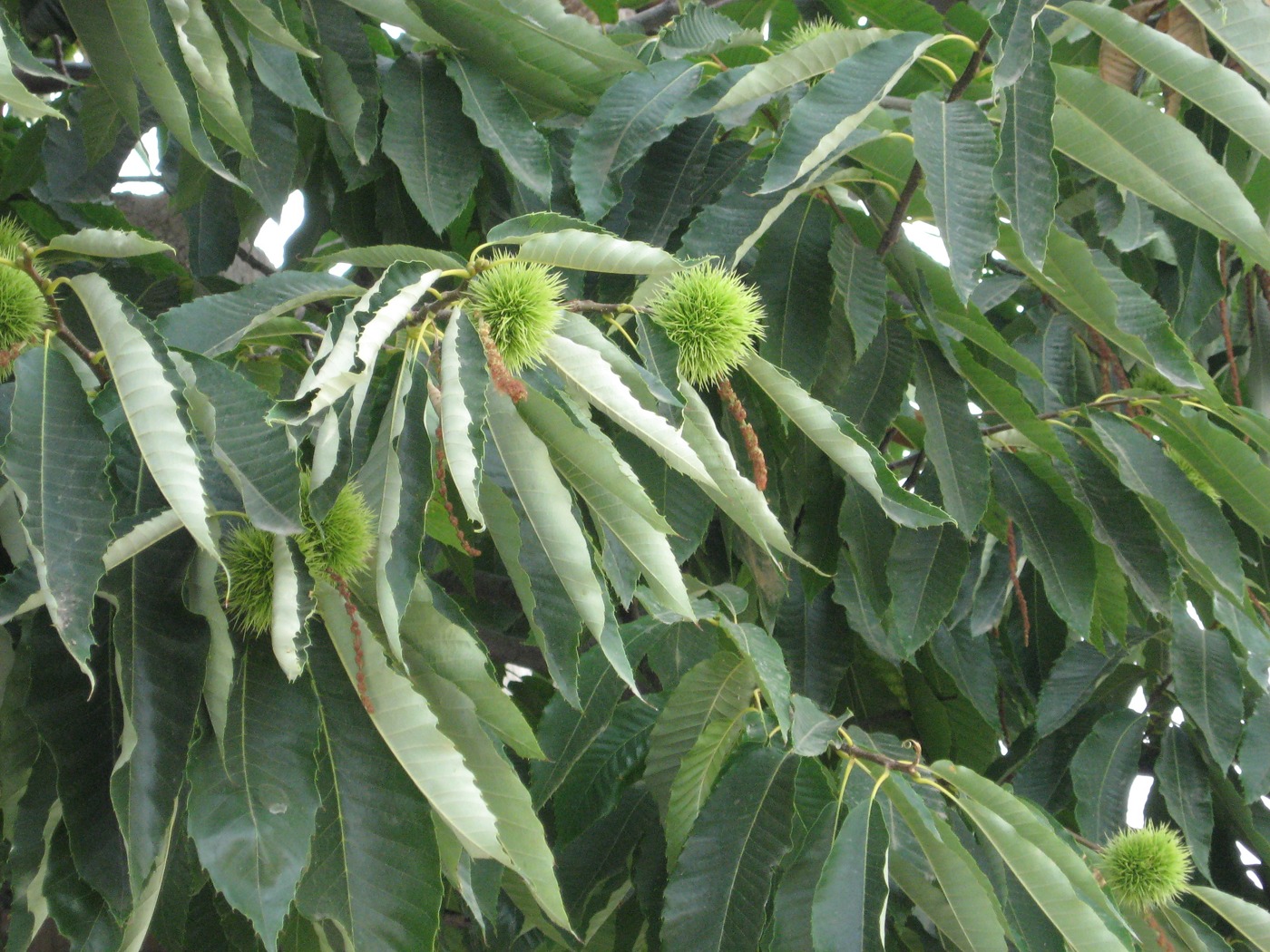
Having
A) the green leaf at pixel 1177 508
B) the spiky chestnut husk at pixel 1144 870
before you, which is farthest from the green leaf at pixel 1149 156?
the spiky chestnut husk at pixel 1144 870

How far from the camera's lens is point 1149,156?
0.94m

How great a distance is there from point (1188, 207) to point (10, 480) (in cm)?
84

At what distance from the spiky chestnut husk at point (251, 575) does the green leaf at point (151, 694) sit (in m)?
0.03

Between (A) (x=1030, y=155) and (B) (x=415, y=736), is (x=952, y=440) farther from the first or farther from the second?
(B) (x=415, y=736)

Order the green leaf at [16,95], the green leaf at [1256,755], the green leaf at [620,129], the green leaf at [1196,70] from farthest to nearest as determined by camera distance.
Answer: the green leaf at [1256,755] < the green leaf at [620,129] < the green leaf at [1196,70] < the green leaf at [16,95]

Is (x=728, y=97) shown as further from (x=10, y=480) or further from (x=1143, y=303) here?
(x=10, y=480)

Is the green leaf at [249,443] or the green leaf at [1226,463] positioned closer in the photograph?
the green leaf at [249,443]

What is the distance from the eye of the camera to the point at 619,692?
3.51 ft

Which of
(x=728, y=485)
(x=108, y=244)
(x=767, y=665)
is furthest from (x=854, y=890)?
(x=108, y=244)

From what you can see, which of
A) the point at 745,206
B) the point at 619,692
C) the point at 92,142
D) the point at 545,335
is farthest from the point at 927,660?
the point at 92,142

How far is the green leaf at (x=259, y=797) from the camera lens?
0.65m

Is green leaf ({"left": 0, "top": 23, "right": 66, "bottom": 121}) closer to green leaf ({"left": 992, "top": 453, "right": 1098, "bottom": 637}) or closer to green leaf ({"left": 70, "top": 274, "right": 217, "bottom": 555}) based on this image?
green leaf ({"left": 70, "top": 274, "right": 217, "bottom": 555})

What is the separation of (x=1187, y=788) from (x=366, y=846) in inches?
40.9

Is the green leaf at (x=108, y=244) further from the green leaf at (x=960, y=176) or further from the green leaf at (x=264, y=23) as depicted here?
the green leaf at (x=960, y=176)
